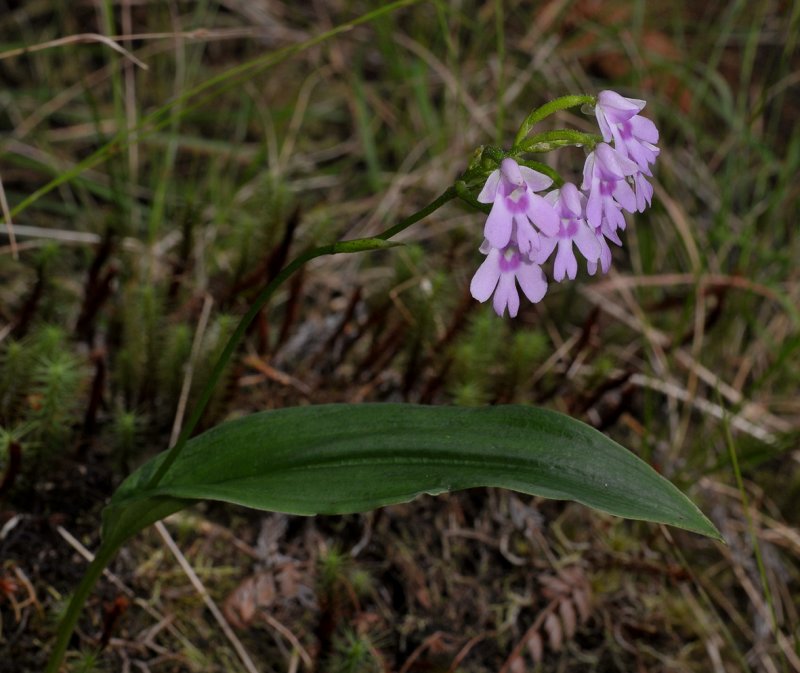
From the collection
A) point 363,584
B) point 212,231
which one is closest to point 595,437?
point 363,584

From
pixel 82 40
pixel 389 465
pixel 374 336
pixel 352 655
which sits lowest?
pixel 352 655

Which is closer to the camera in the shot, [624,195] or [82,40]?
[624,195]

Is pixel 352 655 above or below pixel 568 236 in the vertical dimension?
below

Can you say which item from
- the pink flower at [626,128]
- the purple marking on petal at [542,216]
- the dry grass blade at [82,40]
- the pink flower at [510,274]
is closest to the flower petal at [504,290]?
the pink flower at [510,274]

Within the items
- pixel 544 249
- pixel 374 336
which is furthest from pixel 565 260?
pixel 374 336

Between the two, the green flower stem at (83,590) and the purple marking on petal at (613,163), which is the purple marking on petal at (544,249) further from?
the green flower stem at (83,590)

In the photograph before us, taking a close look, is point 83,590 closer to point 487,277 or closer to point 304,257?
point 304,257
